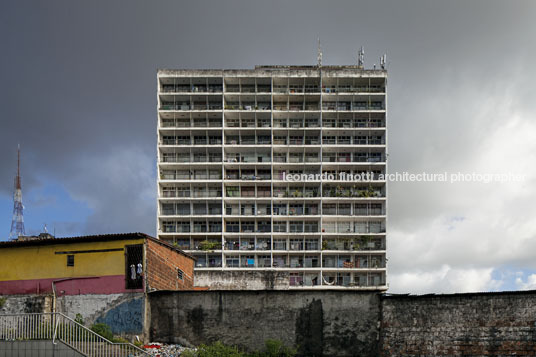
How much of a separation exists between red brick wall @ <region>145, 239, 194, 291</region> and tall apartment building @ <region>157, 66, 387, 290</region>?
106ft

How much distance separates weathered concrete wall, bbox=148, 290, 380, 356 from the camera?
93.2ft

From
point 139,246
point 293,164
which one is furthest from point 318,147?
point 139,246

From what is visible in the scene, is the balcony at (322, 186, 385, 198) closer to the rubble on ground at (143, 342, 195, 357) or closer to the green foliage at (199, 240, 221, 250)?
the green foliage at (199, 240, 221, 250)

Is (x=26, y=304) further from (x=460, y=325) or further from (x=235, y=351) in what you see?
(x=460, y=325)

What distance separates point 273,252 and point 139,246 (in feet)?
134

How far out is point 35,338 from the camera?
25.7m

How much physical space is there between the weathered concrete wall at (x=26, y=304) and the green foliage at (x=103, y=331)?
11.9 feet

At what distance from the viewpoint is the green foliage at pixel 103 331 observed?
92.9 feet

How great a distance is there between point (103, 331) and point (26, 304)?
5.38 m

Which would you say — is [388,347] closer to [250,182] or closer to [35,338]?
[35,338]

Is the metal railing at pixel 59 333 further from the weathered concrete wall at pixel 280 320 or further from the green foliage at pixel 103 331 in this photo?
the weathered concrete wall at pixel 280 320

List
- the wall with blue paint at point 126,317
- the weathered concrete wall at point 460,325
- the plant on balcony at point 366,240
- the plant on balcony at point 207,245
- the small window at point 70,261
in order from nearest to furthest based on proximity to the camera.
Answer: the weathered concrete wall at point 460,325, the wall with blue paint at point 126,317, the small window at point 70,261, the plant on balcony at point 207,245, the plant on balcony at point 366,240

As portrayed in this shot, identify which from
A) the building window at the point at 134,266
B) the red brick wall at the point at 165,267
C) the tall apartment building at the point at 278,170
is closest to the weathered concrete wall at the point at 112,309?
the building window at the point at 134,266

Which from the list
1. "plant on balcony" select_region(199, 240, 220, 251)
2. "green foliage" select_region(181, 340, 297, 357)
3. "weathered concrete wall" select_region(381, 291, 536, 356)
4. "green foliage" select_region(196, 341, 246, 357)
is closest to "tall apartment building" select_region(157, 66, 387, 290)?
"plant on balcony" select_region(199, 240, 220, 251)
